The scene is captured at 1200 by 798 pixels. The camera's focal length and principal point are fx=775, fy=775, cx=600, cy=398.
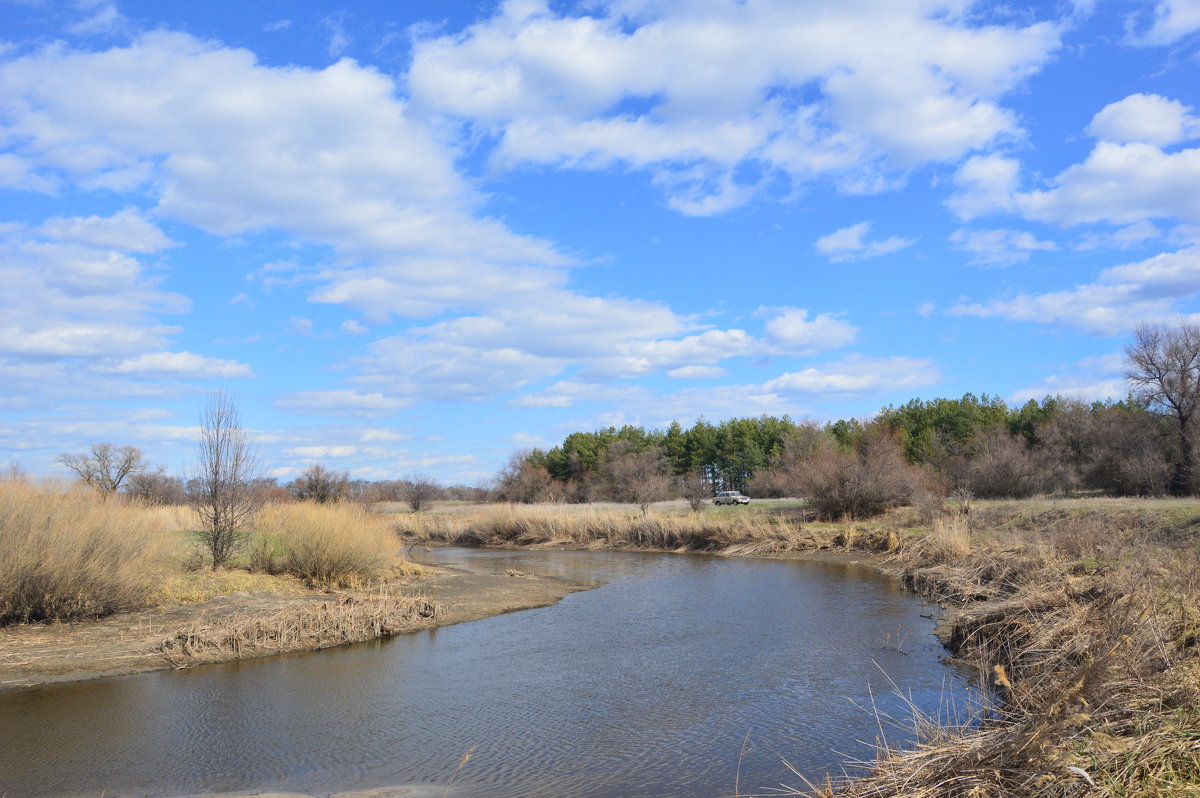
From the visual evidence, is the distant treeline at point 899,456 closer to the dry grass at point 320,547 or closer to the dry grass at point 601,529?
the dry grass at point 601,529

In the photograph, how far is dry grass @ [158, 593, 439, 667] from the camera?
1403cm

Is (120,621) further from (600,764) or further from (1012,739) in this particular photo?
(1012,739)

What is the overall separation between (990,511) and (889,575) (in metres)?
7.52

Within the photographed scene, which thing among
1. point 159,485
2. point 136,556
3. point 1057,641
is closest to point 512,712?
point 1057,641

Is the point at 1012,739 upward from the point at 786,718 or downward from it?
upward

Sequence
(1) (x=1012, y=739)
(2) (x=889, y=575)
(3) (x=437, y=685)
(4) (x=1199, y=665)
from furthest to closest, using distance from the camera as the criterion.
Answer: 1. (2) (x=889, y=575)
2. (3) (x=437, y=685)
3. (4) (x=1199, y=665)
4. (1) (x=1012, y=739)

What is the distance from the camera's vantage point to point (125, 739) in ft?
32.3

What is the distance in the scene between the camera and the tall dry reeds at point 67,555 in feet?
45.9

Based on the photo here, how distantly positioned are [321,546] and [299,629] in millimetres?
5324

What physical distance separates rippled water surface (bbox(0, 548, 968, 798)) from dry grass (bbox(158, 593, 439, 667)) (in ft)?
1.60

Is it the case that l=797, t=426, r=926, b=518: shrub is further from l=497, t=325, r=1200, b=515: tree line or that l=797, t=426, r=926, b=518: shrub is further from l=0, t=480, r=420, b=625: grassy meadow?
l=0, t=480, r=420, b=625: grassy meadow

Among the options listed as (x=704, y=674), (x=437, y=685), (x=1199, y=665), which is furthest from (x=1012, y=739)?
(x=437, y=685)

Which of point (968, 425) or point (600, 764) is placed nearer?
point (600, 764)

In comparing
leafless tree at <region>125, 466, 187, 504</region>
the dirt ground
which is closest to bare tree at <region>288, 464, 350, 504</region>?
leafless tree at <region>125, 466, 187, 504</region>
